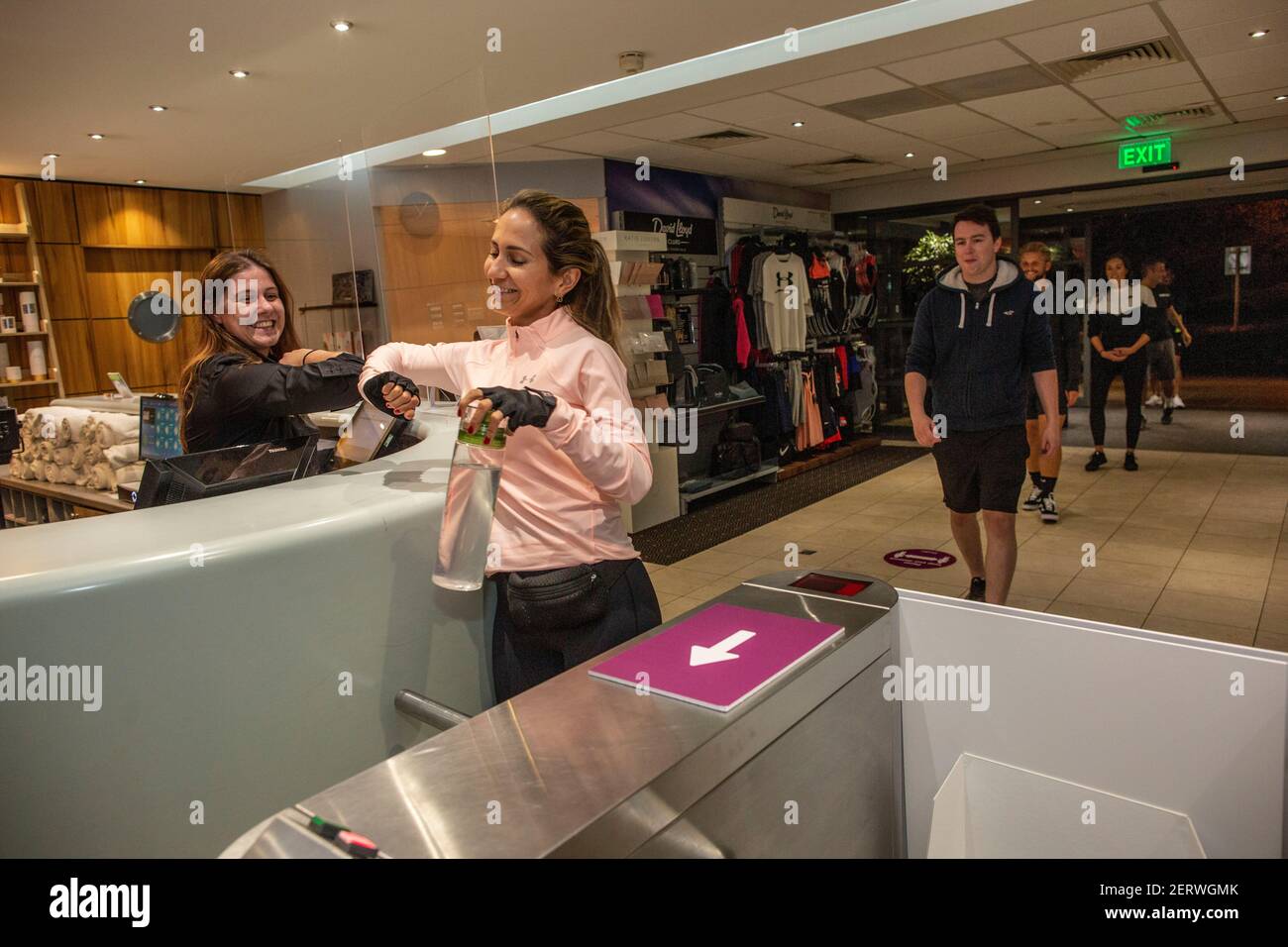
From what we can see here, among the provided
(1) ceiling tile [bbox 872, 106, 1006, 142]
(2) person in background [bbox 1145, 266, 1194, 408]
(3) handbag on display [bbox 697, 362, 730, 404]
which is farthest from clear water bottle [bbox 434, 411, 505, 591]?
(2) person in background [bbox 1145, 266, 1194, 408]

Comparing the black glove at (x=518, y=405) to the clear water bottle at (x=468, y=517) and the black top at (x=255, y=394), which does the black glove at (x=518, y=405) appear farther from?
the black top at (x=255, y=394)

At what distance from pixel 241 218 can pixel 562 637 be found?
777 cm

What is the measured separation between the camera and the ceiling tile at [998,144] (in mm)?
6762

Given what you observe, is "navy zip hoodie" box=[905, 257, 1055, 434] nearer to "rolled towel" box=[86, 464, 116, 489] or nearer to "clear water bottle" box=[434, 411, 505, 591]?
"clear water bottle" box=[434, 411, 505, 591]

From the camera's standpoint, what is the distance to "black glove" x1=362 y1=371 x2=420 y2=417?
1.47 meters

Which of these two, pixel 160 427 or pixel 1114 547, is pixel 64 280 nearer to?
pixel 160 427

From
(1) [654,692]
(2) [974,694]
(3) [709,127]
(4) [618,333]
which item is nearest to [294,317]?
(4) [618,333]

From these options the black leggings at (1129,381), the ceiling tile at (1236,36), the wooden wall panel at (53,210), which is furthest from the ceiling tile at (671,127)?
the wooden wall panel at (53,210)

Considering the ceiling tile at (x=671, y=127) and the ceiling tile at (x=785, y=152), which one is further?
the ceiling tile at (x=785, y=152)

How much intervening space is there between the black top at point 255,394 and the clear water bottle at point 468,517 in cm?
52

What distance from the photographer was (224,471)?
5.37ft

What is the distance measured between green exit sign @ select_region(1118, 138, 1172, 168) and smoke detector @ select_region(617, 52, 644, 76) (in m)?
5.12
